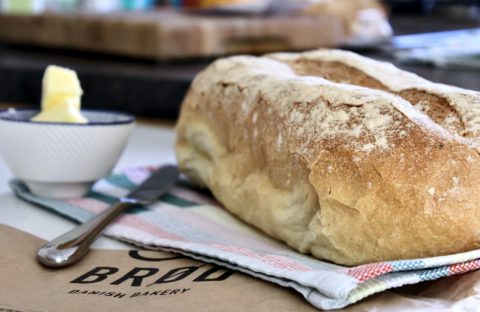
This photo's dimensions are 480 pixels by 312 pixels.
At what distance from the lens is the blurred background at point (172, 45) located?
1.73 metres

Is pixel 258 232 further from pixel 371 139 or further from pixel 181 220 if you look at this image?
pixel 371 139

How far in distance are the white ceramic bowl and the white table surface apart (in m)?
0.05

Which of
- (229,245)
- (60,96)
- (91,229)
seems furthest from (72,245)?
(60,96)

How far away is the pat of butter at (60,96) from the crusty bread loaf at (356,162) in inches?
8.1

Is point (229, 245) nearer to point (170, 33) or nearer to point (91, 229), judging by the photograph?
point (91, 229)

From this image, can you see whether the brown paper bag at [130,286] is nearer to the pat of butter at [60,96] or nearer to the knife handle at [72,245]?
the knife handle at [72,245]

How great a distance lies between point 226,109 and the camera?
1.05m

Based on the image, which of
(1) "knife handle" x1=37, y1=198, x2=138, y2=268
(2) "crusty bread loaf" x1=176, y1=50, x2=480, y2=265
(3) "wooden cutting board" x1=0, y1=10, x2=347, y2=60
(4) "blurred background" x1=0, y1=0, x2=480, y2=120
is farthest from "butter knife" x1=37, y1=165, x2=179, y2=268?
(3) "wooden cutting board" x1=0, y1=10, x2=347, y2=60

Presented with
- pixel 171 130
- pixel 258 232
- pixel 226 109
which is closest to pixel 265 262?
pixel 258 232

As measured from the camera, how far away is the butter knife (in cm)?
81

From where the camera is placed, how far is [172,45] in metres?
1.96

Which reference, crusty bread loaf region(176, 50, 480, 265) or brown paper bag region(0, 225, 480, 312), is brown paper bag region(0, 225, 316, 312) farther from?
crusty bread loaf region(176, 50, 480, 265)

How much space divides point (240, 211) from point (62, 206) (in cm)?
23

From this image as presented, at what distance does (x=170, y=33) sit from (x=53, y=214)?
999 mm
